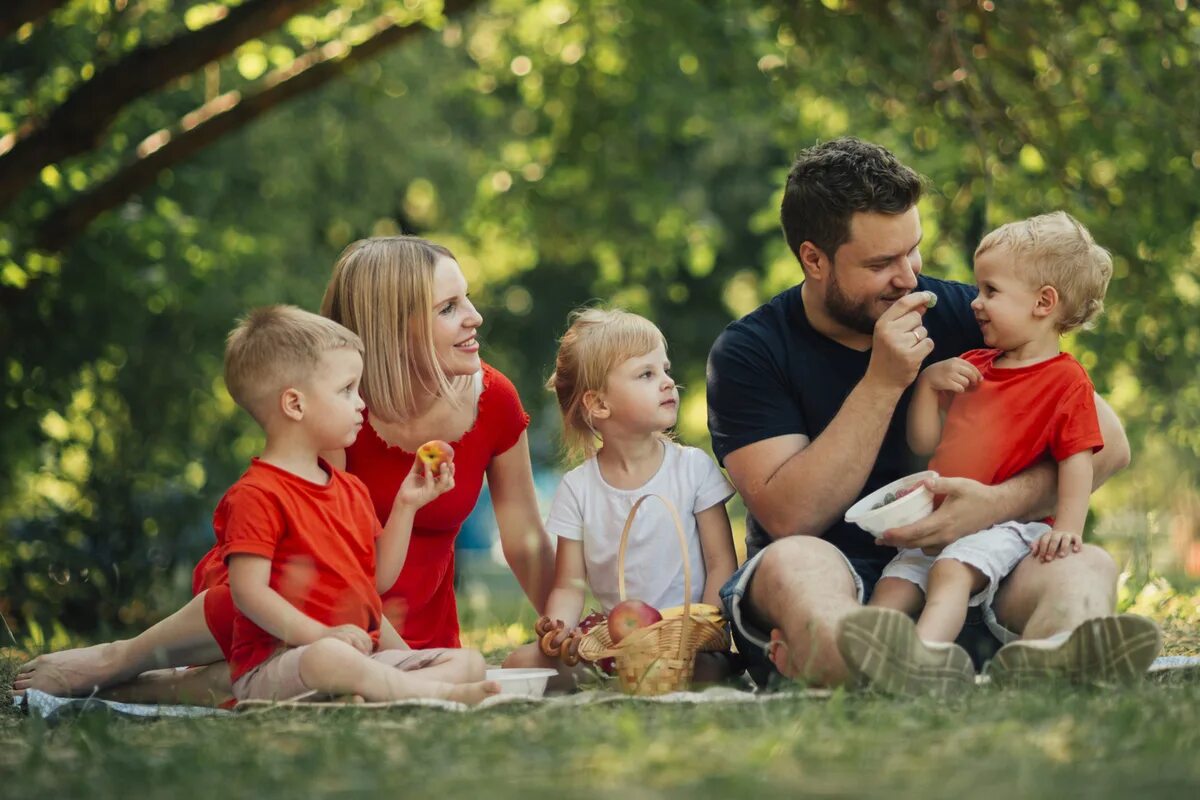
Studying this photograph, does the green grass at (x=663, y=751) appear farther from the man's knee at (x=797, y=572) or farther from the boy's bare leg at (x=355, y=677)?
the man's knee at (x=797, y=572)

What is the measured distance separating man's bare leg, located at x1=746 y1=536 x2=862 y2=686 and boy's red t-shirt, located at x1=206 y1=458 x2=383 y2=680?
3.28ft

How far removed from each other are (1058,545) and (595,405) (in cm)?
139

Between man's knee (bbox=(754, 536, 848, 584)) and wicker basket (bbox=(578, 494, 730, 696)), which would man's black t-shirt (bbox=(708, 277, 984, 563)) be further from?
wicker basket (bbox=(578, 494, 730, 696))

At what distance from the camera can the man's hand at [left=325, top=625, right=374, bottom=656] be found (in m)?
3.62

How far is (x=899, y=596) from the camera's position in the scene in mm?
3834

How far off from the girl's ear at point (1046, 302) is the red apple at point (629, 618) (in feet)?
4.11

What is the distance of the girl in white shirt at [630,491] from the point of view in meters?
4.30

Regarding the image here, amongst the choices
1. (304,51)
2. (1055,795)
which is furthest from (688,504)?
(304,51)

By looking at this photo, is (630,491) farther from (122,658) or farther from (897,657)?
(122,658)

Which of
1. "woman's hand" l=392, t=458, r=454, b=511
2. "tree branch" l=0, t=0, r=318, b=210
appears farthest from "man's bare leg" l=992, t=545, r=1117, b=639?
"tree branch" l=0, t=0, r=318, b=210

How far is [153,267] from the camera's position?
995 cm

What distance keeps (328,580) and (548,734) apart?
1.02 meters

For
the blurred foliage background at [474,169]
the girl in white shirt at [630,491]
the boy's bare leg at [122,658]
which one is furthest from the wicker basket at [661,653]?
the blurred foliage background at [474,169]

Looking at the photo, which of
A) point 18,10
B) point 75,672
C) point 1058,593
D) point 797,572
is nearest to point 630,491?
point 797,572
